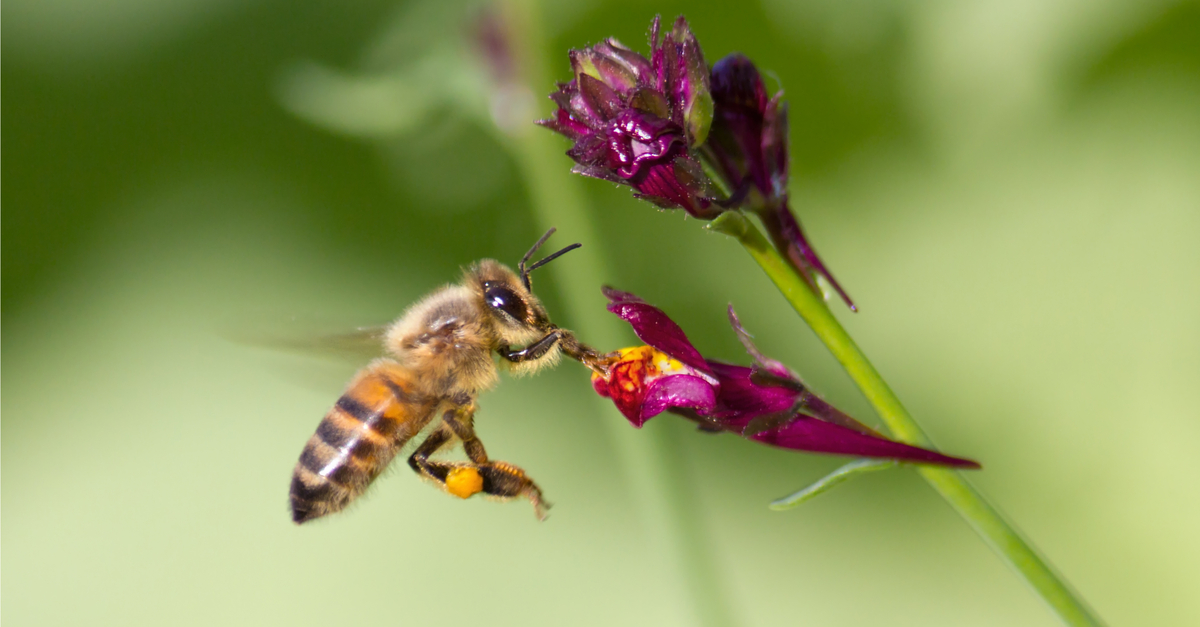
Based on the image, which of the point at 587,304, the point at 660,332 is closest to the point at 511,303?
the point at 660,332

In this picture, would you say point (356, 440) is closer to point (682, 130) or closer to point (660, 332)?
point (660, 332)

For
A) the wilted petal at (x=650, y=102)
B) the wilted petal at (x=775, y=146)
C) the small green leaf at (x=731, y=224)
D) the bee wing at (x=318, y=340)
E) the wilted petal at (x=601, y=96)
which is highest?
the bee wing at (x=318, y=340)

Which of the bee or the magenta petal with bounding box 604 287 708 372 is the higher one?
the bee

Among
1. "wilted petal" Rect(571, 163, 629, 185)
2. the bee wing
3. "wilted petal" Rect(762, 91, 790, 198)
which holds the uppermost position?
the bee wing

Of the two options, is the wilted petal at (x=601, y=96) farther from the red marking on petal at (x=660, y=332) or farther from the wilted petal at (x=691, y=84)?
the red marking on petal at (x=660, y=332)

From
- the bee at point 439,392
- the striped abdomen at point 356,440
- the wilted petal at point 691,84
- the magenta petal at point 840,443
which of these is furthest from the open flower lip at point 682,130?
the striped abdomen at point 356,440

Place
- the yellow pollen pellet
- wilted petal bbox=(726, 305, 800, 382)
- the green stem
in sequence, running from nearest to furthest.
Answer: the green stem < wilted petal bbox=(726, 305, 800, 382) < the yellow pollen pellet

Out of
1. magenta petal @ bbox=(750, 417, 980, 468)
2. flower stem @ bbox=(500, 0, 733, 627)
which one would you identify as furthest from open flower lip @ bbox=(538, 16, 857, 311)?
flower stem @ bbox=(500, 0, 733, 627)

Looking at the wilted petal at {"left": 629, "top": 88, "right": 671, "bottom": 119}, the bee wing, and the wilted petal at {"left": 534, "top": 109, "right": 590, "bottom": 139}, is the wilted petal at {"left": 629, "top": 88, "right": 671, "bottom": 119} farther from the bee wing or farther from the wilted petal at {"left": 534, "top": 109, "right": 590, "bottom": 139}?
the bee wing

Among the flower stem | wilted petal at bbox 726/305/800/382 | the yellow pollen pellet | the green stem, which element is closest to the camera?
the green stem
